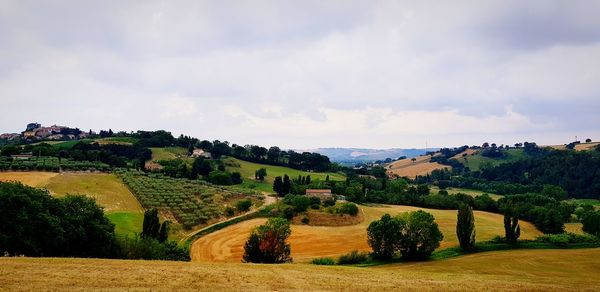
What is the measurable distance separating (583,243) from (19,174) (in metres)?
136

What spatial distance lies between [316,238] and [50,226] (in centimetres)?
5365

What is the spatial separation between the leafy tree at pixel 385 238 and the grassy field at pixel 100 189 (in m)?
44.8

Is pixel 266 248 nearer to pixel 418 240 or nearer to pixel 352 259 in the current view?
pixel 352 259

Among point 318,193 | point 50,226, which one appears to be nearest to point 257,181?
point 318,193

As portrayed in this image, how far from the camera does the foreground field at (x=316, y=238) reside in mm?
75812

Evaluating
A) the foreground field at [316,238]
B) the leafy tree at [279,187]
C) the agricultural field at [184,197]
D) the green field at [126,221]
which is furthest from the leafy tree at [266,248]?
the leafy tree at [279,187]

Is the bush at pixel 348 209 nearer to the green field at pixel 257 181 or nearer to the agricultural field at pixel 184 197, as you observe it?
the agricultural field at pixel 184 197

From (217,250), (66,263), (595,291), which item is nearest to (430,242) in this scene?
(595,291)

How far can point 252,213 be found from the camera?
4183 inches

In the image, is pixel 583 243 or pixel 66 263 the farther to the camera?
pixel 583 243

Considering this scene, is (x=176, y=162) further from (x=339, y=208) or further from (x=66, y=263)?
(x=66, y=263)

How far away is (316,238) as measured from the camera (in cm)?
8875

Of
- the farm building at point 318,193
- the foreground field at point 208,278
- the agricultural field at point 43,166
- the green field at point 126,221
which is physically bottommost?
the green field at point 126,221

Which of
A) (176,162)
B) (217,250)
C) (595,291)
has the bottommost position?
(217,250)
